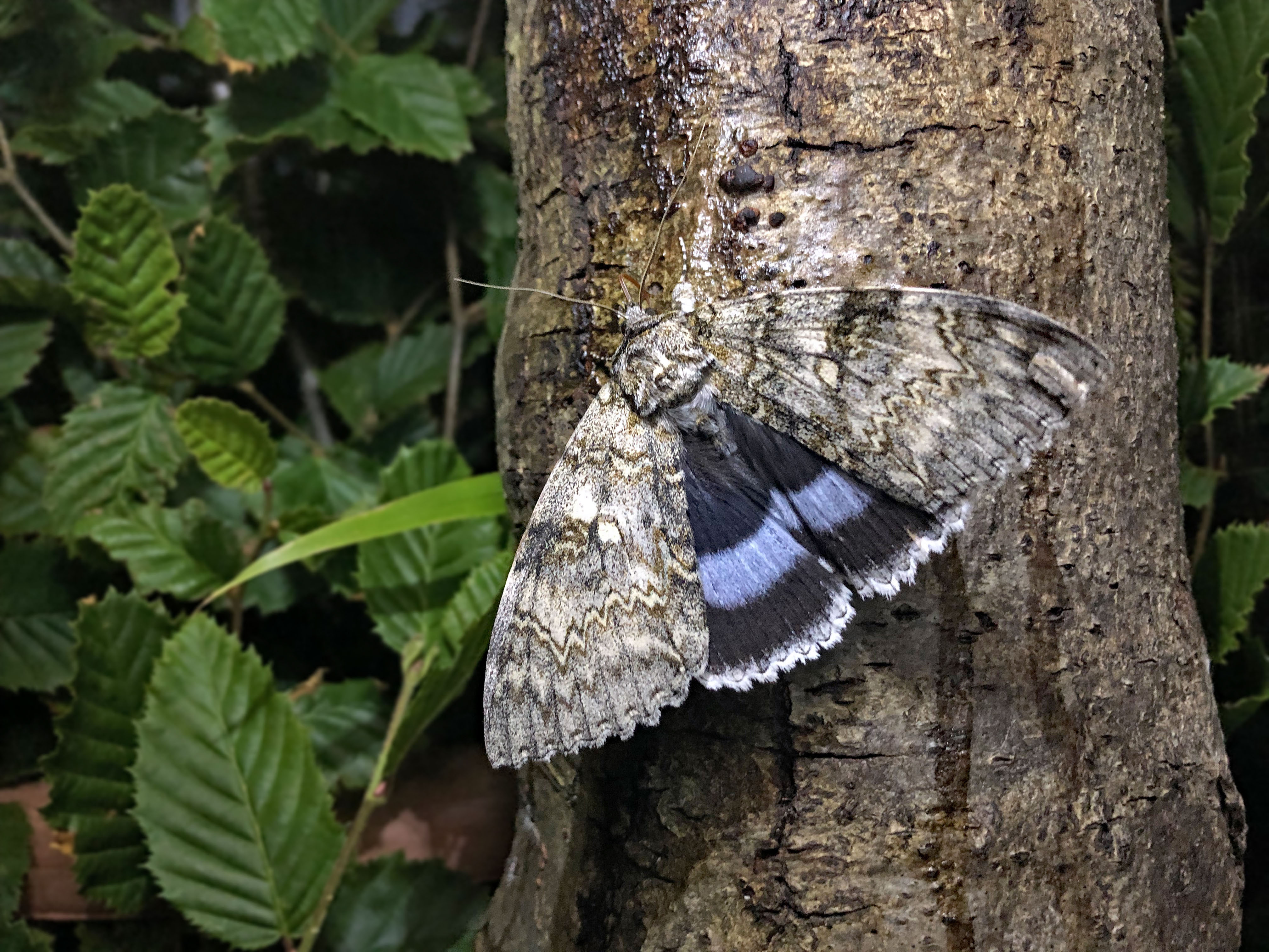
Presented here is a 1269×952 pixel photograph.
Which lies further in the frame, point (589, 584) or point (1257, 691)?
point (1257, 691)

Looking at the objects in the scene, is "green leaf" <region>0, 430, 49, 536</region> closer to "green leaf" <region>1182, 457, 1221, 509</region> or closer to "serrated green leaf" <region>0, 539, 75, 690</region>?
"serrated green leaf" <region>0, 539, 75, 690</region>

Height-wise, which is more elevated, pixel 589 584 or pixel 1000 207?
pixel 1000 207

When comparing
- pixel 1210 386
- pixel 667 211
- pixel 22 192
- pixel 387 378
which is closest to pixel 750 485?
pixel 667 211

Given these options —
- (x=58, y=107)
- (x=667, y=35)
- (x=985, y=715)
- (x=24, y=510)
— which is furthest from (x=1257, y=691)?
(x=58, y=107)

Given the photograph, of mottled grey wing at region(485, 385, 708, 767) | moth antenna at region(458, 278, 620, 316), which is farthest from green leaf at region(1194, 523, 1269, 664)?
moth antenna at region(458, 278, 620, 316)

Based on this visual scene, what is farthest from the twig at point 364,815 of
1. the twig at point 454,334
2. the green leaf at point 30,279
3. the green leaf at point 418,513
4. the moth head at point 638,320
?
the green leaf at point 30,279

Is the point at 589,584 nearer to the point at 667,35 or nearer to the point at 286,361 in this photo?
the point at 667,35
